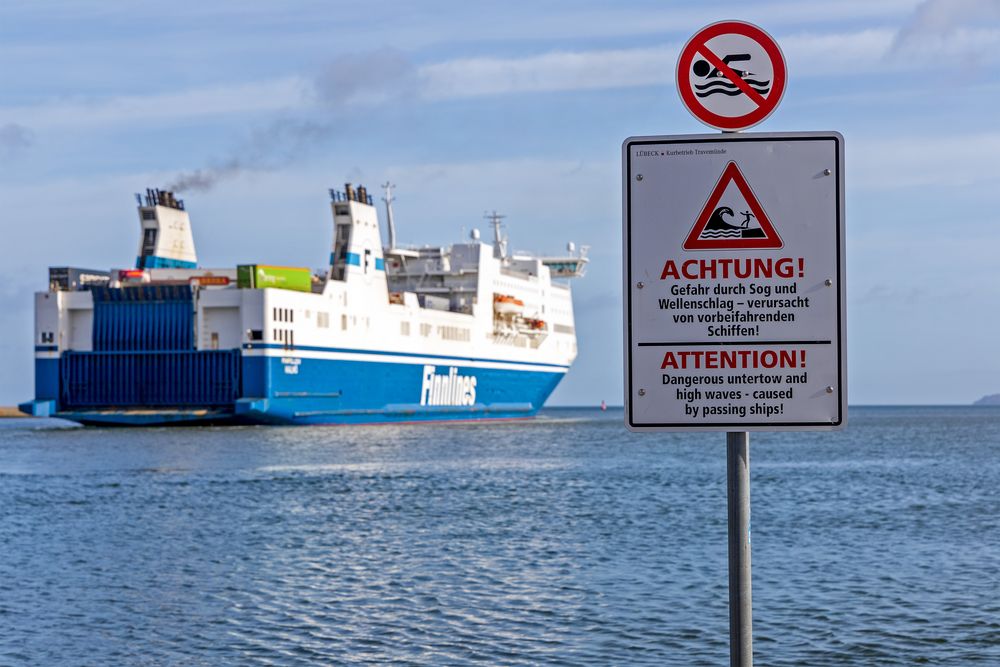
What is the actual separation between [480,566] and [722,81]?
14079 millimetres

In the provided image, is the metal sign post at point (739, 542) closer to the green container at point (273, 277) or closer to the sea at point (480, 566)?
the sea at point (480, 566)

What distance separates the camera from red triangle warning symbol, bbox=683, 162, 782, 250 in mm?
3244

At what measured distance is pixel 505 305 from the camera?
242ft

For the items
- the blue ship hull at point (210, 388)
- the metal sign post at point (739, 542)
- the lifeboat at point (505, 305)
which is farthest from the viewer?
the lifeboat at point (505, 305)

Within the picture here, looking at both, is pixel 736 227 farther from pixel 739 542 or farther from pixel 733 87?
pixel 739 542

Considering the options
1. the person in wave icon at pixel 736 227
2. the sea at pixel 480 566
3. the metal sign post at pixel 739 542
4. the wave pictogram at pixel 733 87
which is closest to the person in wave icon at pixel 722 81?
the wave pictogram at pixel 733 87

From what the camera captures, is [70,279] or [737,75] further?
[70,279]

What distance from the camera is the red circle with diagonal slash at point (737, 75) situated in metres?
3.26

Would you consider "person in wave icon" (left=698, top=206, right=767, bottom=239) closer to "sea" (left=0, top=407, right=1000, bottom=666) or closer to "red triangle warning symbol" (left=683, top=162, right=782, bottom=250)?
"red triangle warning symbol" (left=683, top=162, right=782, bottom=250)

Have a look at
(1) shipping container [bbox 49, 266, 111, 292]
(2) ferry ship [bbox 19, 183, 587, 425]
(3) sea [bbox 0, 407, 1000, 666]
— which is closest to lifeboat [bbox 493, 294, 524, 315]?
(2) ferry ship [bbox 19, 183, 587, 425]

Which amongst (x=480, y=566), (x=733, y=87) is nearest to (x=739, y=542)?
(x=733, y=87)

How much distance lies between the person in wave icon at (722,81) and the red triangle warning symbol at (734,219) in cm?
18

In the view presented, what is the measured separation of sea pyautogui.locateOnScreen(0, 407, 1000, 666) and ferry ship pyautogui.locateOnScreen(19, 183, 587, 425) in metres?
19.0

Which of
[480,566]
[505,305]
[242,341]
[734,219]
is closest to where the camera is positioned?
[734,219]
